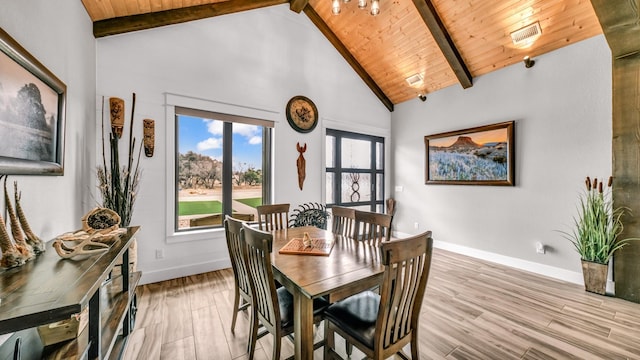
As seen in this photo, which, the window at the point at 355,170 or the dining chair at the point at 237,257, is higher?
the window at the point at 355,170

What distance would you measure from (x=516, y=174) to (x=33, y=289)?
190 inches

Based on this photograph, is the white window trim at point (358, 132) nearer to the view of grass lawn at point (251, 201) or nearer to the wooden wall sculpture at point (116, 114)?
the view of grass lawn at point (251, 201)

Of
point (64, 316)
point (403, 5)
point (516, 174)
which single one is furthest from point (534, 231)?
point (64, 316)

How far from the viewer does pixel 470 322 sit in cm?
226

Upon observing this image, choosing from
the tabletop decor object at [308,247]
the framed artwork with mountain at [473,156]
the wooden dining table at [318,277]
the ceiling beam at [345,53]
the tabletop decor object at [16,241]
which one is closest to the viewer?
the tabletop decor object at [16,241]

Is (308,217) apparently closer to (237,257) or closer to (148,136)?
(237,257)

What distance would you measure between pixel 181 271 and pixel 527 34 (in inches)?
211

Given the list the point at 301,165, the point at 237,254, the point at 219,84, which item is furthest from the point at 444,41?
the point at 237,254

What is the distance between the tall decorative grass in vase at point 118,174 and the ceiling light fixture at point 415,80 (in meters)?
4.25

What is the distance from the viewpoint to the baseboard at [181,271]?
9.98 feet

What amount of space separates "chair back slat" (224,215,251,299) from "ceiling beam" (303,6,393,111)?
13.2 feet

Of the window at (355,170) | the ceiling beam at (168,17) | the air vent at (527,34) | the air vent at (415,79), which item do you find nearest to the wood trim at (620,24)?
the air vent at (527,34)

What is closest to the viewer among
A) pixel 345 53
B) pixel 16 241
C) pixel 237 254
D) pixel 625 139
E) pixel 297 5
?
pixel 16 241

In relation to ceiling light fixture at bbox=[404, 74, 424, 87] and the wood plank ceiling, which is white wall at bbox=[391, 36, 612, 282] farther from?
ceiling light fixture at bbox=[404, 74, 424, 87]
